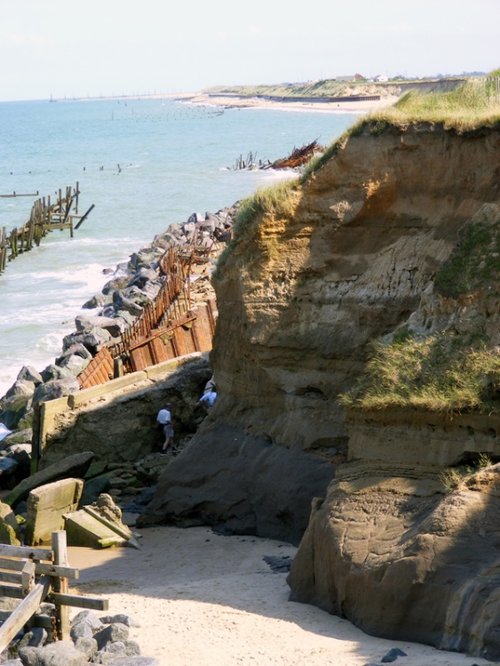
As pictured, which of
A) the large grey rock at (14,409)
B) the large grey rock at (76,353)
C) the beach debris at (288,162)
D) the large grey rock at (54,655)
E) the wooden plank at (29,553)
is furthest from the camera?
the beach debris at (288,162)

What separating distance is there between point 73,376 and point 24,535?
1008 cm

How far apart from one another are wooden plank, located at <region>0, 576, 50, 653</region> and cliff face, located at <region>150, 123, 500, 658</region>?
3.28 m

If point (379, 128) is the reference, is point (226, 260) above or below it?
below

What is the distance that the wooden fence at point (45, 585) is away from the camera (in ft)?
44.3

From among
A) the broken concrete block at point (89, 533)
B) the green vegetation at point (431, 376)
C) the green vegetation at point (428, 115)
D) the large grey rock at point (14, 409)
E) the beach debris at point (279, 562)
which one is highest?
the green vegetation at point (428, 115)

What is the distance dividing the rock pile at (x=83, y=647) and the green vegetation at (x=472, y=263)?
6.49 m

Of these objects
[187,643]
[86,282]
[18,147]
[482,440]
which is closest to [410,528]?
[482,440]

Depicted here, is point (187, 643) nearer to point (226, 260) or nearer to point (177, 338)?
point (226, 260)

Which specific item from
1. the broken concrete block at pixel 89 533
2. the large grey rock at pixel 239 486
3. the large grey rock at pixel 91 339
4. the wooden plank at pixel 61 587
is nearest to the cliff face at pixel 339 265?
the large grey rock at pixel 239 486

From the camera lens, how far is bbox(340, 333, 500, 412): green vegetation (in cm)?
1491

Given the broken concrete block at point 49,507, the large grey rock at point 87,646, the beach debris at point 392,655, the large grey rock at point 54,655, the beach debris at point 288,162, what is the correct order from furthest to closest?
the beach debris at point 288,162
the broken concrete block at point 49,507
the large grey rock at point 87,646
the large grey rock at point 54,655
the beach debris at point 392,655

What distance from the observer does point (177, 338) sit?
2652cm

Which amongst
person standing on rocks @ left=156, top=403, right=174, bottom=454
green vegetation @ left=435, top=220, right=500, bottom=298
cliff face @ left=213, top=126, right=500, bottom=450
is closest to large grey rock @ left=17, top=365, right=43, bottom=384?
person standing on rocks @ left=156, top=403, right=174, bottom=454

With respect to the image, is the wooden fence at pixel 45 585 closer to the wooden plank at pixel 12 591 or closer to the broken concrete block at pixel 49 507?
the wooden plank at pixel 12 591
